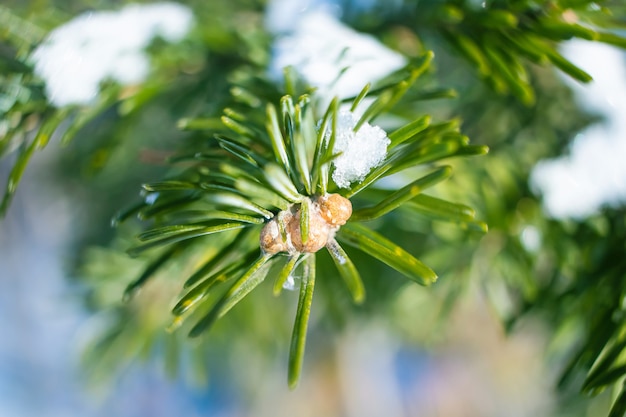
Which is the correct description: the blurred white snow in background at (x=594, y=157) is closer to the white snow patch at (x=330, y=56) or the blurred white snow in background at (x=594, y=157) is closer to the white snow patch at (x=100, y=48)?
the white snow patch at (x=330, y=56)

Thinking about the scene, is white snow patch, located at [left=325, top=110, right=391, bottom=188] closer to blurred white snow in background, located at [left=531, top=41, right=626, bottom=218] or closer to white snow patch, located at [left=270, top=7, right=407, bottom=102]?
white snow patch, located at [left=270, top=7, right=407, bottom=102]

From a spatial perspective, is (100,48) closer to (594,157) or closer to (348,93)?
(348,93)

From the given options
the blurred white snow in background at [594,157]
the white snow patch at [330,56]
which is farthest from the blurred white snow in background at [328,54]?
the blurred white snow in background at [594,157]

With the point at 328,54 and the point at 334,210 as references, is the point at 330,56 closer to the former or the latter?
the point at 328,54

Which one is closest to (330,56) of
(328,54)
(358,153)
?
(328,54)

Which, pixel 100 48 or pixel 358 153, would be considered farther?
pixel 100 48

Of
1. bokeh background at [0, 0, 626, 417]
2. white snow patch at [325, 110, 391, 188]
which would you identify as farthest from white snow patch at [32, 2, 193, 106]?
white snow patch at [325, 110, 391, 188]
